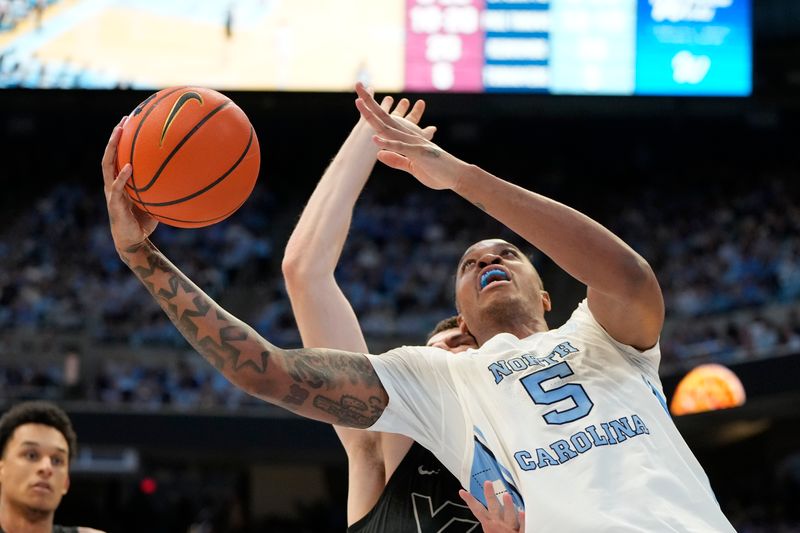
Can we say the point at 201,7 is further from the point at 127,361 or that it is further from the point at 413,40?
the point at 127,361

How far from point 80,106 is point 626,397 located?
61.6ft

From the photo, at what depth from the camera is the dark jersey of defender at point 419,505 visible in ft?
10.1

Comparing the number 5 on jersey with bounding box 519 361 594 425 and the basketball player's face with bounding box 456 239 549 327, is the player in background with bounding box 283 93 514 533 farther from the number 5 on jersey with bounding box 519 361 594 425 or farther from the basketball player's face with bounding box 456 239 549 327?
the number 5 on jersey with bounding box 519 361 594 425

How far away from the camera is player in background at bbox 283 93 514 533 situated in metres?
3.10

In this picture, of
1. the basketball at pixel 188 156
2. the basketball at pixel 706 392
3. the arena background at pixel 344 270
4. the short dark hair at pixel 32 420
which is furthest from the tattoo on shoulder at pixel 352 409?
the arena background at pixel 344 270

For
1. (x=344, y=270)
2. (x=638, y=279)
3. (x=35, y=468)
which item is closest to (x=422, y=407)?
(x=638, y=279)

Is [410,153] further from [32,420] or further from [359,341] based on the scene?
[32,420]

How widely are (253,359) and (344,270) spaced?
15.4 m

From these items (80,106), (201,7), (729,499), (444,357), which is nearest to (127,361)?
(201,7)

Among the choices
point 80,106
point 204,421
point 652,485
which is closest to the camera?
point 652,485

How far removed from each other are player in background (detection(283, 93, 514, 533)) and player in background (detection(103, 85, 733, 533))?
26cm

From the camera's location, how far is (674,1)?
15.5m

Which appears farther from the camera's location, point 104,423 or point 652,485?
point 104,423

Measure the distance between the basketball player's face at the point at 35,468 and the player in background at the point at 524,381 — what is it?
6.47 feet
